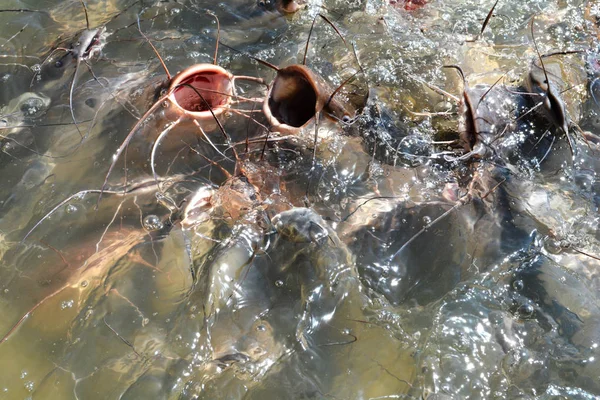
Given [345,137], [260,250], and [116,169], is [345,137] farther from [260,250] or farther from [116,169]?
[116,169]

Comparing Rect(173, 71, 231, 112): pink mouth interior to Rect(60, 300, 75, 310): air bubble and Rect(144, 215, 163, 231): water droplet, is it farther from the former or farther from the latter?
Rect(60, 300, 75, 310): air bubble

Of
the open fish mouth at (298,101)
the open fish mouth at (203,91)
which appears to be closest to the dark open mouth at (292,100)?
the open fish mouth at (298,101)

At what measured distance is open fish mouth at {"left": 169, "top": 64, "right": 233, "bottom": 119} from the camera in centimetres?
202

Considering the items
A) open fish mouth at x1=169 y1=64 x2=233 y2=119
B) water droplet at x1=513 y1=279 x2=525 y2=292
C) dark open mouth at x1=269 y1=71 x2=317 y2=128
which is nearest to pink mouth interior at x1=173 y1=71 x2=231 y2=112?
open fish mouth at x1=169 y1=64 x2=233 y2=119

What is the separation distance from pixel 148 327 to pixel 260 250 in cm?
47

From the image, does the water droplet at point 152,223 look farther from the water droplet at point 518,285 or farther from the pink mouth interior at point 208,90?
the water droplet at point 518,285

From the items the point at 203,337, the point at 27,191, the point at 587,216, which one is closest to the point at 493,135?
the point at 587,216

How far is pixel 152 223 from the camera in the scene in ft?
6.54

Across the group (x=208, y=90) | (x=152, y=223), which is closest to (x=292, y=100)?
(x=208, y=90)

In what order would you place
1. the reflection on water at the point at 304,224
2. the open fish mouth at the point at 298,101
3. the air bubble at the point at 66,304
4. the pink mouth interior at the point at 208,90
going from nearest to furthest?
1. the reflection on water at the point at 304,224
2. the air bubble at the point at 66,304
3. the open fish mouth at the point at 298,101
4. the pink mouth interior at the point at 208,90

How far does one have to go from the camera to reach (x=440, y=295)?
1.85 metres

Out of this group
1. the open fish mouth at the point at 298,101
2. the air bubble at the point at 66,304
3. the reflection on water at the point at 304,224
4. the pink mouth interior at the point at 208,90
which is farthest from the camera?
the pink mouth interior at the point at 208,90

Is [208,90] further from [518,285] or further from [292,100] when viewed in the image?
[518,285]

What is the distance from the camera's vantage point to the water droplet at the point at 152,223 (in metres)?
1.98
